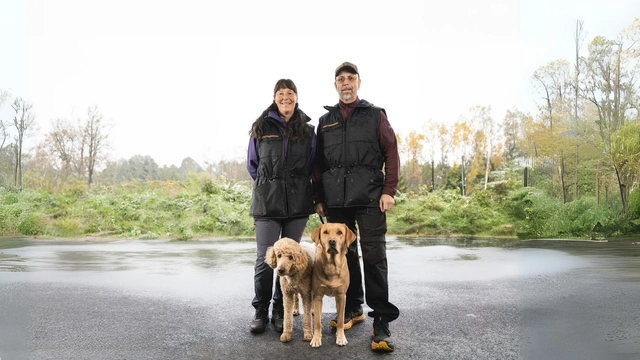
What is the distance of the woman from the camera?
9.92 feet

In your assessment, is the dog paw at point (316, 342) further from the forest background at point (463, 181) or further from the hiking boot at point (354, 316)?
the forest background at point (463, 181)

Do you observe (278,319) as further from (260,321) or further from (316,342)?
(316,342)

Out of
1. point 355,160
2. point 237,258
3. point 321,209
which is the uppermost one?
point 355,160

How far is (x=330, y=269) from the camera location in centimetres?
265

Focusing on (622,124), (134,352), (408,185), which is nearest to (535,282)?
(134,352)

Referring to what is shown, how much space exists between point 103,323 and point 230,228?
17.9 ft

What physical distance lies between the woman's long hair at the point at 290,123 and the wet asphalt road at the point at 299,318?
149cm

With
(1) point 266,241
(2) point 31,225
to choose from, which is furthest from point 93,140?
(1) point 266,241

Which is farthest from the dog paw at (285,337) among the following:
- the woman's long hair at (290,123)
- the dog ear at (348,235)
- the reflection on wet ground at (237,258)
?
the reflection on wet ground at (237,258)

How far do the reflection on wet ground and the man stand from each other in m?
2.24

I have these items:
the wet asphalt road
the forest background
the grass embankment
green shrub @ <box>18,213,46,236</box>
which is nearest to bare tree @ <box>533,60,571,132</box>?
the forest background

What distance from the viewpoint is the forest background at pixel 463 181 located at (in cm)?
840

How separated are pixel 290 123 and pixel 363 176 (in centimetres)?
71

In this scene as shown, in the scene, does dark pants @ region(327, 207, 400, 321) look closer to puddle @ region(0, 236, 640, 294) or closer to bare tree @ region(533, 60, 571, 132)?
puddle @ region(0, 236, 640, 294)
